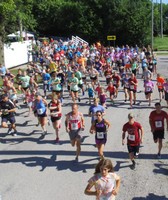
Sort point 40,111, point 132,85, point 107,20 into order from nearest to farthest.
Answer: point 40,111 → point 132,85 → point 107,20

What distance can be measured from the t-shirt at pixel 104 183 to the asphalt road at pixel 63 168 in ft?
6.80

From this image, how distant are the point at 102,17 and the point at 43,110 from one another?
3986 centimetres

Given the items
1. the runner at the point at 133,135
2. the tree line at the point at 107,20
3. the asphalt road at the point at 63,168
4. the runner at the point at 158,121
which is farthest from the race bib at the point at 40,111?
the tree line at the point at 107,20

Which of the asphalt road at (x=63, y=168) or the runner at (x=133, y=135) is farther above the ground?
the runner at (x=133, y=135)

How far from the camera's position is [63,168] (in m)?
9.66

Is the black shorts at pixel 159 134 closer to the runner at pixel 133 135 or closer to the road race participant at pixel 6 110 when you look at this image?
the runner at pixel 133 135

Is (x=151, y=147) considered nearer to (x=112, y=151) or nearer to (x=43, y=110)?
(x=112, y=151)

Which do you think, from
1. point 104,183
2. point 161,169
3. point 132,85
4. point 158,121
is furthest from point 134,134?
point 132,85

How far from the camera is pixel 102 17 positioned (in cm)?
5034

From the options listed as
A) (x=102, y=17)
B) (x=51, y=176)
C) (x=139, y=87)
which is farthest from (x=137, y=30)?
(x=51, y=176)

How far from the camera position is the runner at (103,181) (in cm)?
580

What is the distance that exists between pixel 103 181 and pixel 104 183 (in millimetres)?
39

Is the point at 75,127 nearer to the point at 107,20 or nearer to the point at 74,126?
the point at 74,126

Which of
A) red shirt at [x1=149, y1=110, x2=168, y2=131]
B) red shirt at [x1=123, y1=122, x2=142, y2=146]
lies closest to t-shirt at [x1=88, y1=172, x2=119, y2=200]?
red shirt at [x1=123, y1=122, x2=142, y2=146]
